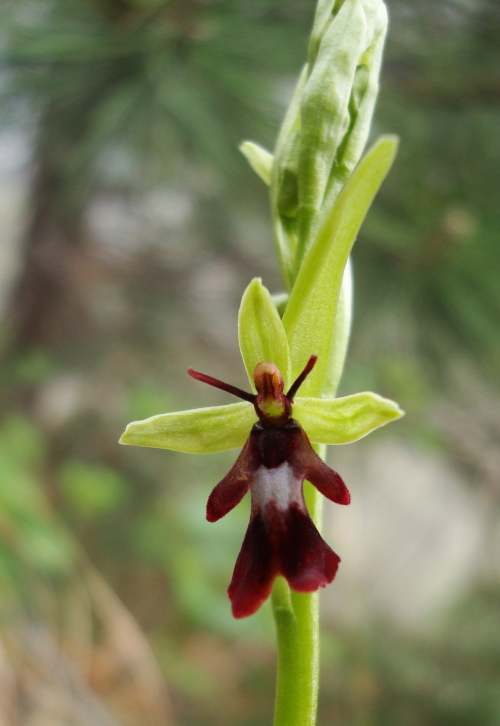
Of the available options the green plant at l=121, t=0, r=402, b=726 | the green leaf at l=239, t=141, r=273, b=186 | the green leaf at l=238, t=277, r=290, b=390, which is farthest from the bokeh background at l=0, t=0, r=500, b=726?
the green leaf at l=238, t=277, r=290, b=390

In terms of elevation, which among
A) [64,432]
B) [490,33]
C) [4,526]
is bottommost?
[4,526]

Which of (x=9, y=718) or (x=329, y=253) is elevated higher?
(x=329, y=253)

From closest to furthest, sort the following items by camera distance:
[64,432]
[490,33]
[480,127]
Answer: [490,33] → [480,127] → [64,432]

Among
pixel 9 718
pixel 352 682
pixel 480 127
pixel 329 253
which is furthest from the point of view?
pixel 352 682

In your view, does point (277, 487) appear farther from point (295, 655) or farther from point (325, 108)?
point (325, 108)

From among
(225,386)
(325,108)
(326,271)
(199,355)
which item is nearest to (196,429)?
(225,386)

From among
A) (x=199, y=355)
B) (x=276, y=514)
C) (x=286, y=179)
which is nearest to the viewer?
(x=276, y=514)

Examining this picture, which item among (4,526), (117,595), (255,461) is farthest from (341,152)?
(117,595)

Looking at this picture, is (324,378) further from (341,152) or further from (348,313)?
(341,152)

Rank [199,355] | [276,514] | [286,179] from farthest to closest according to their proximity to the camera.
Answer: [199,355], [286,179], [276,514]
